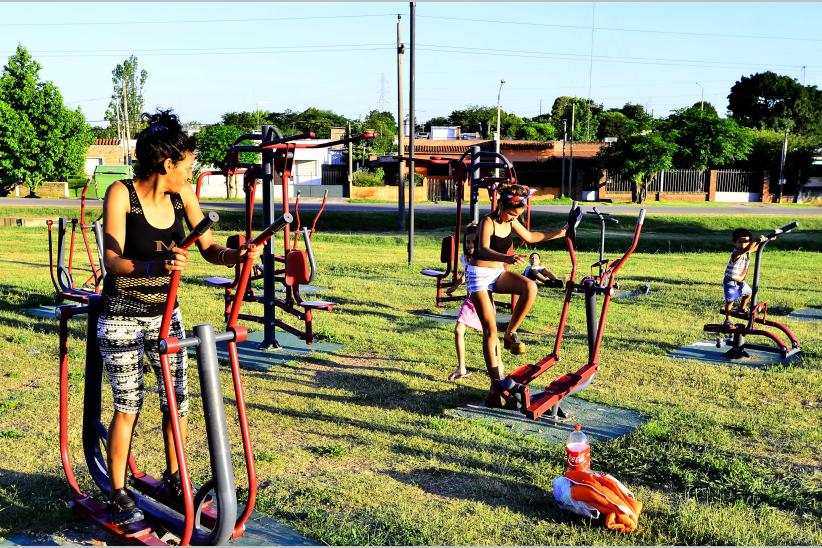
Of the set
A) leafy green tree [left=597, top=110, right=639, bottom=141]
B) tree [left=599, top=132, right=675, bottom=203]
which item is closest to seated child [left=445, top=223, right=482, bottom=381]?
tree [left=599, top=132, right=675, bottom=203]

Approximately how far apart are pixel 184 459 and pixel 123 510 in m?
A: 0.71

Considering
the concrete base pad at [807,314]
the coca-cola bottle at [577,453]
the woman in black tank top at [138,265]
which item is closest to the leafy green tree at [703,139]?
the concrete base pad at [807,314]

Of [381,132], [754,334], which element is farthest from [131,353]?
A: [381,132]

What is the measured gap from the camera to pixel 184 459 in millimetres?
2902

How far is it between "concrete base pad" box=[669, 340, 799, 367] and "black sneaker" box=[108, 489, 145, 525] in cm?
554

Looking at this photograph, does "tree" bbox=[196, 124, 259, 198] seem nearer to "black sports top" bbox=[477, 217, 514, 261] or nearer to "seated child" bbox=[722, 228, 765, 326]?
"seated child" bbox=[722, 228, 765, 326]

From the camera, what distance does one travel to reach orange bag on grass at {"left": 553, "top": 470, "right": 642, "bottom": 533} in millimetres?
3695

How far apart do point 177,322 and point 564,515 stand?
2.09m

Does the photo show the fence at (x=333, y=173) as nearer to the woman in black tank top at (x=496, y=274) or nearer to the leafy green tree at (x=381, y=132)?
the leafy green tree at (x=381, y=132)

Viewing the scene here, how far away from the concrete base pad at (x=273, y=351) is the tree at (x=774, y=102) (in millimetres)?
60179

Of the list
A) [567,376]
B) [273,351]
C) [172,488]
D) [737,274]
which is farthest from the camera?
[737,274]

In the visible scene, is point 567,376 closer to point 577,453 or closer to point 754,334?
point 577,453

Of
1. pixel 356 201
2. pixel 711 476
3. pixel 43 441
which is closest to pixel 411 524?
pixel 711 476

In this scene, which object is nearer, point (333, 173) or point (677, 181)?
point (677, 181)
